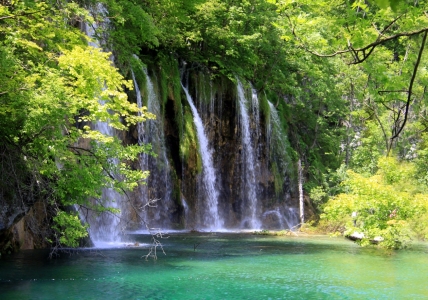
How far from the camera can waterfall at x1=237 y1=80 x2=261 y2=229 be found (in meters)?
28.2

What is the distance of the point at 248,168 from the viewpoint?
93.6 feet

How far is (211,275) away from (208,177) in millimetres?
14809

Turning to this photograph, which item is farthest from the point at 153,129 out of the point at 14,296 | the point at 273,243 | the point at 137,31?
the point at 14,296

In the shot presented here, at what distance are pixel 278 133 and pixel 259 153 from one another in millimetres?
2259

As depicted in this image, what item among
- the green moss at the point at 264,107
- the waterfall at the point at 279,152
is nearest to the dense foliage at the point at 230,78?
the waterfall at the point at 279,152

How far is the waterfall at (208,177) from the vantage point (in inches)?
1013

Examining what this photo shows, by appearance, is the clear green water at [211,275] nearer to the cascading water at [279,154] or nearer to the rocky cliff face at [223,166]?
the rocky cliff face at [223,166]

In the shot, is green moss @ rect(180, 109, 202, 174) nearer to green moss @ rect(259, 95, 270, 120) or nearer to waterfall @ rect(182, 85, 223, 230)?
waterfall @ rect(182, 85, 223, 230)

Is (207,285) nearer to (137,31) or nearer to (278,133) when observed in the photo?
(137,31)

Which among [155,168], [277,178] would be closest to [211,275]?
[155,168]

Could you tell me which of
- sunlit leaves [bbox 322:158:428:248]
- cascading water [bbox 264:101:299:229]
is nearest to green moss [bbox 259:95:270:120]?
cascading water [bbox 264:101:299:229]

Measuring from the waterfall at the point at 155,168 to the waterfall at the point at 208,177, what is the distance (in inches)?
105

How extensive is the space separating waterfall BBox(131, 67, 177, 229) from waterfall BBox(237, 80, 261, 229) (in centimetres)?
608

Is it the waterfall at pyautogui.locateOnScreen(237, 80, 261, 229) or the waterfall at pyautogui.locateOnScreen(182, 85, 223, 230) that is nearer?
the waterfall at pyautogui.locateOnScreen(182, 85, 223, 230)
